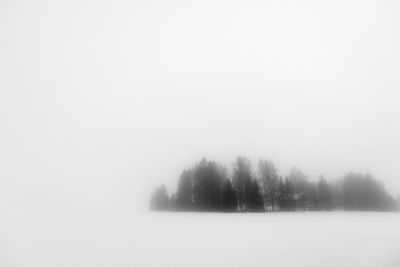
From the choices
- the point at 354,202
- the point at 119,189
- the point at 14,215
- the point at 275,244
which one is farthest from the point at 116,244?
the point at 354,202

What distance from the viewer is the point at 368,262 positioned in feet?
48.6

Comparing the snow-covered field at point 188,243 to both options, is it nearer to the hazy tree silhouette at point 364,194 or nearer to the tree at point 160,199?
the hazy tree silhouette at point 364,194

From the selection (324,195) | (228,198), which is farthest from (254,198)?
(324,195)

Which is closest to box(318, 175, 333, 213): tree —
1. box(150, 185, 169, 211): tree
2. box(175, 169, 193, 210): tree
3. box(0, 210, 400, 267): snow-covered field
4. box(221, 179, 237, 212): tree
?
box(0, 210, 400, 267): snow-covered field

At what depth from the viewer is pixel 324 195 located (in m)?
39.5

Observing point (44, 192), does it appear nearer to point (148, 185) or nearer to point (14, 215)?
point (14, 215)

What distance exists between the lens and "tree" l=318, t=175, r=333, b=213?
1529 inches

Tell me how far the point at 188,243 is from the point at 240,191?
22933 mm

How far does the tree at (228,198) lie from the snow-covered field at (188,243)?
11.9m

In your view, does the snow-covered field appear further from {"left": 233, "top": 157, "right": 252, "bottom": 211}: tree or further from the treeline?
{"left": 233, "top": 157, "right": 252, "bottom": 211}: tree

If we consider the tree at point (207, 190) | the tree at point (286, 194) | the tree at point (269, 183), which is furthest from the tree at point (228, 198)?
the tree at point (286, 194)

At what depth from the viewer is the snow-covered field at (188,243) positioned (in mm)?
15234

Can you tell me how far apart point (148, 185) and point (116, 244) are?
2453 centimetres

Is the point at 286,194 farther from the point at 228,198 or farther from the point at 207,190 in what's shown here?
the point at 207,190
